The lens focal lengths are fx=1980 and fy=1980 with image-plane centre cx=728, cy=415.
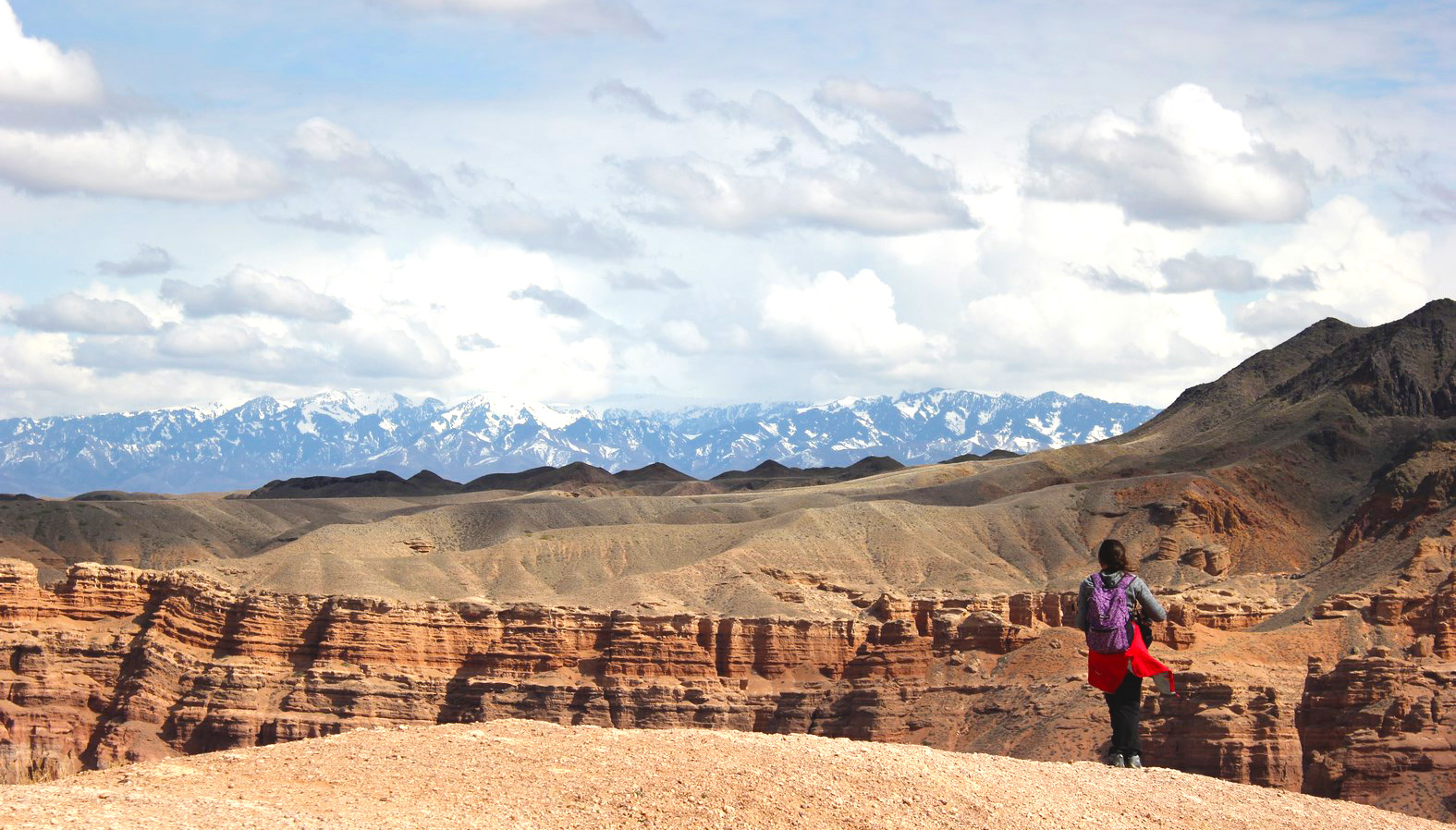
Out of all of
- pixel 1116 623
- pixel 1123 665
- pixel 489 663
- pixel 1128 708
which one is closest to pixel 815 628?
pixel 489 663

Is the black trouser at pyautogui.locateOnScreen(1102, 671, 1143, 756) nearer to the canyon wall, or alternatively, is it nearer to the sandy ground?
the sandy ground

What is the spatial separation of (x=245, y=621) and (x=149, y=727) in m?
8.16

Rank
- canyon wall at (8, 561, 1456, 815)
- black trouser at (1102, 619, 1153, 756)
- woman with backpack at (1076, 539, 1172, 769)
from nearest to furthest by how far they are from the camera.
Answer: woman with backpack at (1076, 539, 1172, 769), black trouser at (1102, 619, 1153, 756), canyon wall at (8, 561, 1456, 815)

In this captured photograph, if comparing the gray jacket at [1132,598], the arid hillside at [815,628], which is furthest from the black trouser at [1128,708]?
the arid hillside at [815,628]

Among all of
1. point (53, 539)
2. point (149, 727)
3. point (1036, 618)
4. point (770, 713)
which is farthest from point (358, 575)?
point (53, 539)

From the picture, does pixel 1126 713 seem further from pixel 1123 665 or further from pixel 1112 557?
pixel 1112 557

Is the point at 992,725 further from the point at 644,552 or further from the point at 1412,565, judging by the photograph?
the point at 644,552

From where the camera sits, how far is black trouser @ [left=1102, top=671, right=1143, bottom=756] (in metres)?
25.5

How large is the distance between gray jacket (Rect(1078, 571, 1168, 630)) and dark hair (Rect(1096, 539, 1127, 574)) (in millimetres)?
110

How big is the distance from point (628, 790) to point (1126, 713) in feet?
22.6

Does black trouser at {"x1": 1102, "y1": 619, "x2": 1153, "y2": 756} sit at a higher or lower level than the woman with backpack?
lower

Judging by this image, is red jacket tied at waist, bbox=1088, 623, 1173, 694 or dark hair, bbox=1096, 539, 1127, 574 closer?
dark hair, bbox=1096, 539, 1127, 574

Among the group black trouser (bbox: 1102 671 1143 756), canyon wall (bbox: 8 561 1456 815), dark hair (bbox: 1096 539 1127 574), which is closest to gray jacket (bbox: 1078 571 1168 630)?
dark hair (bbox: 1096 539 1127 574)

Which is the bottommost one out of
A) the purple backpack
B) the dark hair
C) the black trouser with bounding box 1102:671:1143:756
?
the black trouser with bounding box 1102:671:1143:756
